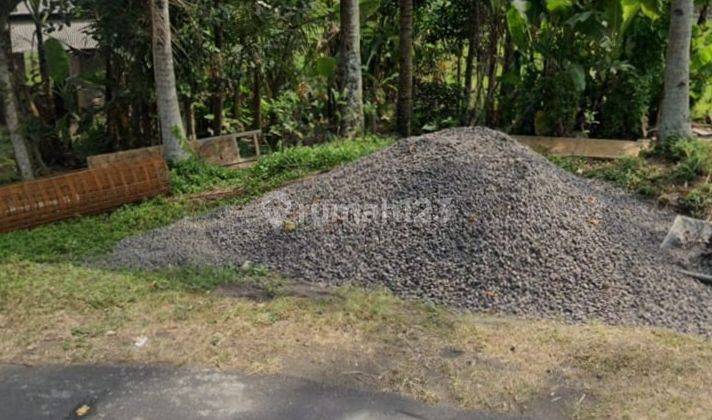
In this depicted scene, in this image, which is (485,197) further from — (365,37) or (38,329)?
(365,37)

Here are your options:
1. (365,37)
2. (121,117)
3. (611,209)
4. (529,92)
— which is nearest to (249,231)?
(611,209)

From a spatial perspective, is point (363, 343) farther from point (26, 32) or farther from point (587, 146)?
point (26, 32)

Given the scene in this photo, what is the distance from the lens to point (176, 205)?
24.3 ft

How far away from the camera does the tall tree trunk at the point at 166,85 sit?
7.77 metres

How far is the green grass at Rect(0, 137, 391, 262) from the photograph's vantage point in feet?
20.5

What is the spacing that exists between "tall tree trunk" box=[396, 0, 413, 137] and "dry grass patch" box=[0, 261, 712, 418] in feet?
16.9

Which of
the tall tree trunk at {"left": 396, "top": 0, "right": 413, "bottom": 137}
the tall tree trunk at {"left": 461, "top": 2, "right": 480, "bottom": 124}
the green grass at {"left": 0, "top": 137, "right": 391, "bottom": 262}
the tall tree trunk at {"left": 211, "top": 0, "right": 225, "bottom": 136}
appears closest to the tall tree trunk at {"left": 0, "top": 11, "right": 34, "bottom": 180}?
the green grass at {"left": 0, "top": 137, "right": 391, "bottom": 262}

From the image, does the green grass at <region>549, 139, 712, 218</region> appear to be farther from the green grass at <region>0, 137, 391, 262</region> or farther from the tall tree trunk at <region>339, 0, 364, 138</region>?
the tall tree trunk at <region>339, 0, 364, 138</region>

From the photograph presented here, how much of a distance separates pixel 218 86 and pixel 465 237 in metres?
5.19

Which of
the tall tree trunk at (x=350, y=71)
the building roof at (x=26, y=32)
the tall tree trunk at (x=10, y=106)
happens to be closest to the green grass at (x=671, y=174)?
the tall tree trunk at (x=350, y=71)

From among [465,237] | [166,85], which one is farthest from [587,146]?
[166,85]

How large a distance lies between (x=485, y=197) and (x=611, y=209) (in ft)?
4.12

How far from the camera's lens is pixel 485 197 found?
5.79 meters

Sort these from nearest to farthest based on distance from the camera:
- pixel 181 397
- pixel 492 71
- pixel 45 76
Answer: pixel 181 397
pixel 45 76
pixel 492 71
